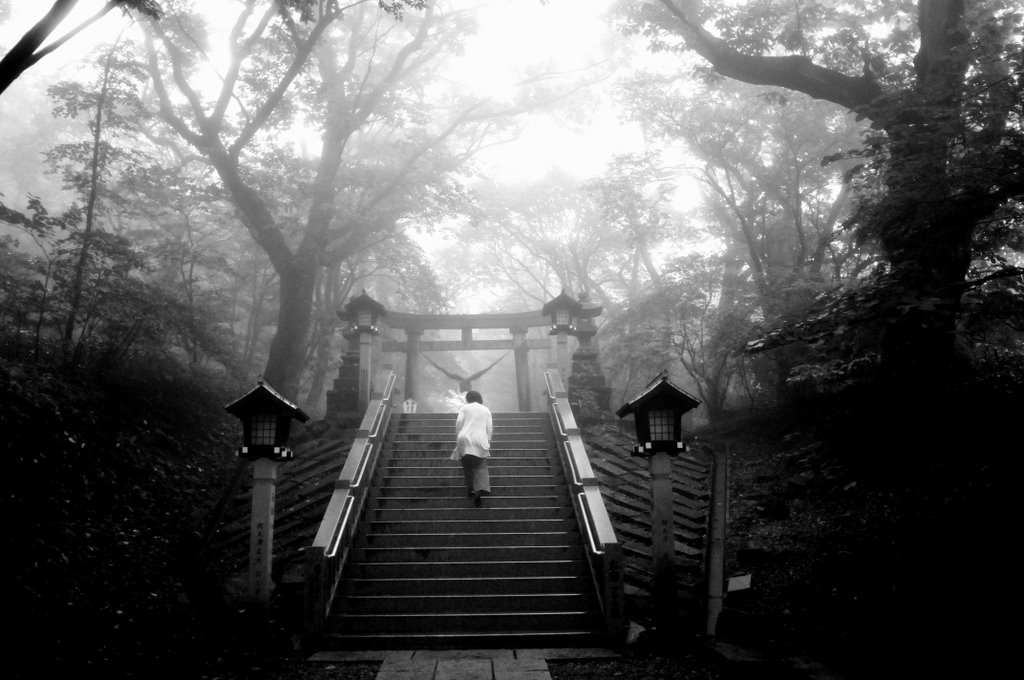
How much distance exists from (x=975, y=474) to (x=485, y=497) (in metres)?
6.38

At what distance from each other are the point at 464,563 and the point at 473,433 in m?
1.87

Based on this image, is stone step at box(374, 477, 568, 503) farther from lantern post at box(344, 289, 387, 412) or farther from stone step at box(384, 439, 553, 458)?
lantern post at box(344, 289, 387, 412)

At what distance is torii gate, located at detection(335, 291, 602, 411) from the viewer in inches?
626

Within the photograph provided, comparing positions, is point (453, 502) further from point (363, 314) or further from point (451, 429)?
point (363, 314)

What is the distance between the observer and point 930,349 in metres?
8.62

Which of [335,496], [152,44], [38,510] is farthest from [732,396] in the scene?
[152,44]

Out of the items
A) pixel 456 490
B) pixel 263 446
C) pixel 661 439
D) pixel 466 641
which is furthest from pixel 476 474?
pixel 263 446

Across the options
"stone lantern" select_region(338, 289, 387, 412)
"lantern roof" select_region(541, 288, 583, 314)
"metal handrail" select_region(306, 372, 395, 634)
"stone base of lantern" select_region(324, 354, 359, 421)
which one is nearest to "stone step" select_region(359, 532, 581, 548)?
"metal handrail" select_region(306, 372, 395, 634)

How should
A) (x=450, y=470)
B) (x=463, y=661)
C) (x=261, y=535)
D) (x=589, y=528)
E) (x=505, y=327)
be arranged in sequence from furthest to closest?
1. (x=505, y=327)
2. (x=450, y=470)
3. (x=589, y=528)
4. (x=261, y=535)
5. (x=463, y=661)

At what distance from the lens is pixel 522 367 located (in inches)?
718

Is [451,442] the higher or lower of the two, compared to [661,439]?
lower

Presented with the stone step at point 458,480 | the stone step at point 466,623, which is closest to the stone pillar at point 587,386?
the stone step at point 458,480

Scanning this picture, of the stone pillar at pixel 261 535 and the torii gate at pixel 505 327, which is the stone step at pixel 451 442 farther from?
the stone pillar at pixel 261 535

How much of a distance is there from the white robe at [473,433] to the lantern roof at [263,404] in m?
→ 2.47
